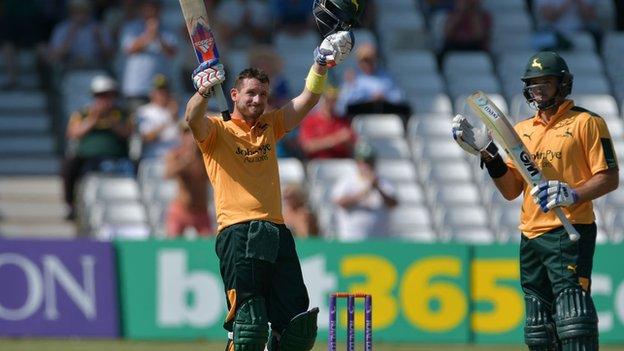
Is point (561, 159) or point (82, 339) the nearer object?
point (561, 159)

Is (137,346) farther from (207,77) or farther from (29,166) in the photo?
(207,77)

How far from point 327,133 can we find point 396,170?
32.9 inches

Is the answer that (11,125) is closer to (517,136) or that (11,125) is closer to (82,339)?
(82,339)

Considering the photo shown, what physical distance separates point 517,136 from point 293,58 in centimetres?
792

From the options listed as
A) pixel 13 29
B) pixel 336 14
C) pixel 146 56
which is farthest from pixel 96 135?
→ pixel 336 14

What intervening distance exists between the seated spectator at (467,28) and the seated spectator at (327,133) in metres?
2.31

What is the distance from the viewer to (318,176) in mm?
14242

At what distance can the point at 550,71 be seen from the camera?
8.27 meters

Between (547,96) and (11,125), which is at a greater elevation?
(11,125)

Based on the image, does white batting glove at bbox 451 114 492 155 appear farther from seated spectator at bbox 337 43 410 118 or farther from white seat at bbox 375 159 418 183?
seated spectator at bbox 337 43 410 118

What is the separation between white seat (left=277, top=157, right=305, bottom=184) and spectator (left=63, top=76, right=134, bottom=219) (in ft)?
5.14

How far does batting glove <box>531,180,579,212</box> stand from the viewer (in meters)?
7.99

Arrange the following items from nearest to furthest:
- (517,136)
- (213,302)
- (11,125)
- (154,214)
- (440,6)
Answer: (517,136) → (213,302) → (154,214) → (11,125) → (440,6)

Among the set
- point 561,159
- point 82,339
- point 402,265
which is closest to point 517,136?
point 561,159
